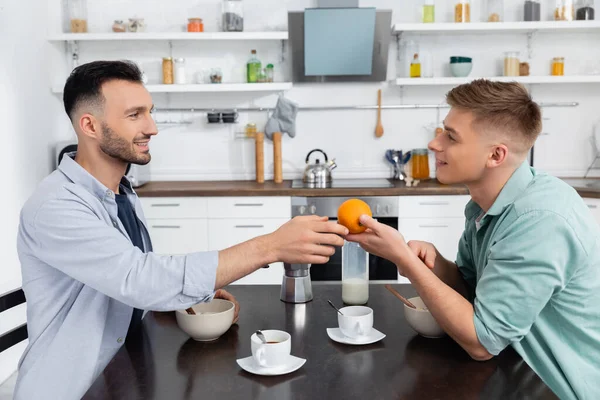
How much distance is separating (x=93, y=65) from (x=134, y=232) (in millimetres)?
531

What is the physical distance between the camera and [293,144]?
4.65m

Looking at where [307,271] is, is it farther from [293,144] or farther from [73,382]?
[293,144]

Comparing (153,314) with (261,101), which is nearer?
(153,314)

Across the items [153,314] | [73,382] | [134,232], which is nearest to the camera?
[73,382]

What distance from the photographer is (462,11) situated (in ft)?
14.0

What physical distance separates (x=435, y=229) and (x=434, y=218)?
74mm

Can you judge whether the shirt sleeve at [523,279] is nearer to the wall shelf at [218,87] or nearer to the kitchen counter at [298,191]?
the kitchen counter at [298,191]

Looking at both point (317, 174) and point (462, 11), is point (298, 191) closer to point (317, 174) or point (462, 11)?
point (317, 174)

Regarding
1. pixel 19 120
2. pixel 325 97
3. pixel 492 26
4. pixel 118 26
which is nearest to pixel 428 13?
pixel 492 26

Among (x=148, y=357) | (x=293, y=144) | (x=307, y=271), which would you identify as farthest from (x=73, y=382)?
(x=293, y=144)

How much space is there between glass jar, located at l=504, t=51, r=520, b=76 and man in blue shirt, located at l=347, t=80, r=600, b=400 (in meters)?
2.89

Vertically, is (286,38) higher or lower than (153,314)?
higher

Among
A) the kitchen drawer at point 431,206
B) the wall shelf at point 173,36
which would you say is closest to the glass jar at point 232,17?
the wall shelf at point 173,36

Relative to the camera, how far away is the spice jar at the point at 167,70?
439 cm
